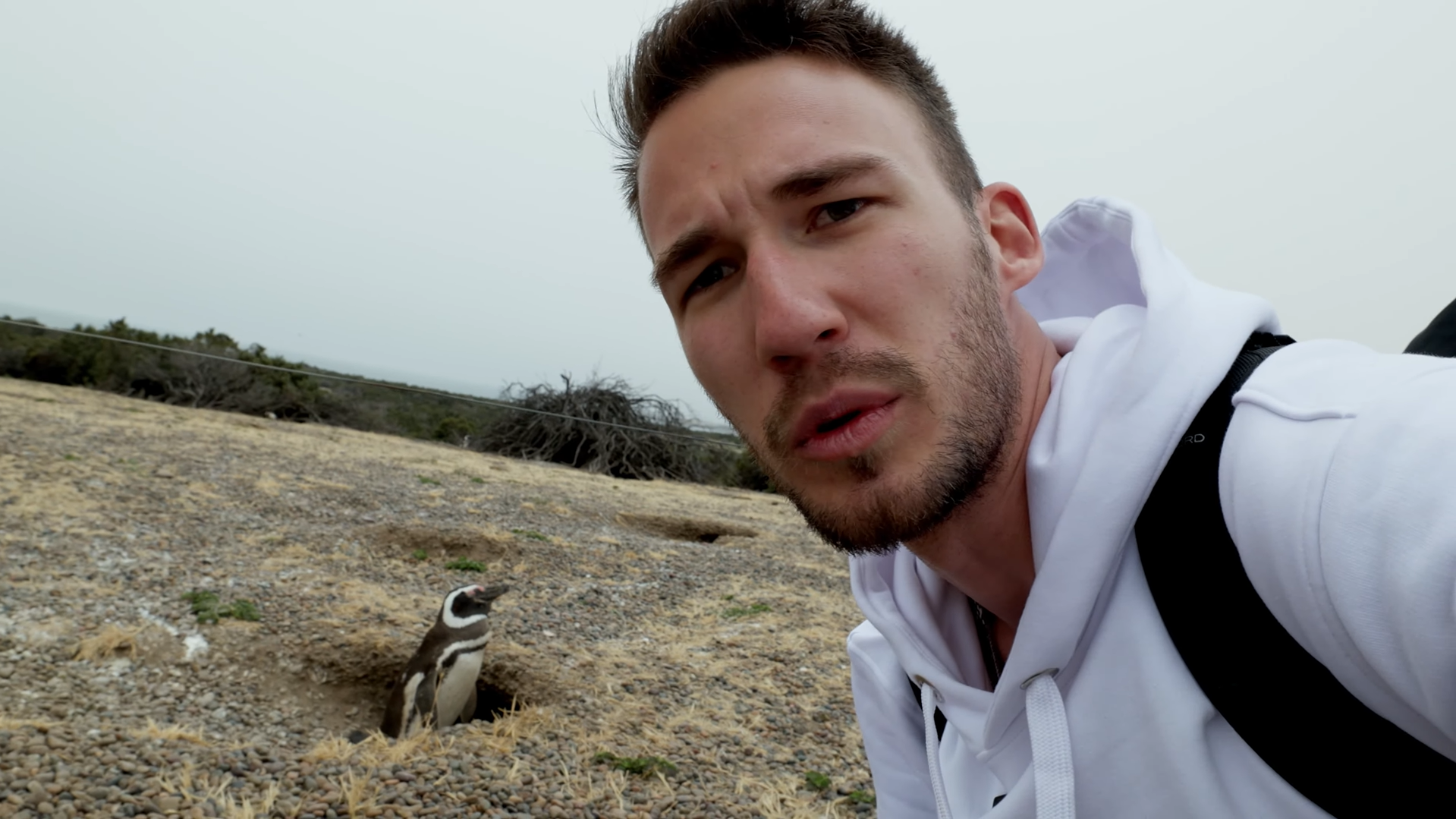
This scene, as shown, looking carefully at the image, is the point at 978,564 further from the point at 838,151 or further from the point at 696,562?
the point at 696,562

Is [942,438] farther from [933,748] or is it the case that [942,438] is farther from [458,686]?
[458,686]

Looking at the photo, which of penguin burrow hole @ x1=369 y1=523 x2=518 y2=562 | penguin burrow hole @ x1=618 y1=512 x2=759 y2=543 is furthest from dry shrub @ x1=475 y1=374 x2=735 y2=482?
penguin burrow hole @ x1=369 y1=523 x2=518 y2=562

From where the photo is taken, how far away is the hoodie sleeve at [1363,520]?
599 mm

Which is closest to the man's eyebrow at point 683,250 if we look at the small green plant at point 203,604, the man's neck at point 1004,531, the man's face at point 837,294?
the man's face at point 837,294

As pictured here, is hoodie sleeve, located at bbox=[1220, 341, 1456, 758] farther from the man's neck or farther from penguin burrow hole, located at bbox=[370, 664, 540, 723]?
penguin burrow hole, located at bbox=[370, 664, 540, 723]

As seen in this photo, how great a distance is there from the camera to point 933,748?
1348mm

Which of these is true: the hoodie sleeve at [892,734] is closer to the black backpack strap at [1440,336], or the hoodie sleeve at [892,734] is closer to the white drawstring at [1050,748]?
the white drawstring at [1050,748]

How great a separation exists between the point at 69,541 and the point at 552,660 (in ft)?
8.22

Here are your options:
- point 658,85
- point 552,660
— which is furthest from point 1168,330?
point 552,660

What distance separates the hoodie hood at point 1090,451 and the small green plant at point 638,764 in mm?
1554

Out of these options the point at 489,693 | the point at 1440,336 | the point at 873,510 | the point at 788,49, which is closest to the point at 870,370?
the point at 873,510

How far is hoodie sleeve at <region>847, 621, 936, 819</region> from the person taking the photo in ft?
4.89

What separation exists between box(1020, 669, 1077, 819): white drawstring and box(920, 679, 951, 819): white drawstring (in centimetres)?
30

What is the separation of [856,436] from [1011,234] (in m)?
0.59
